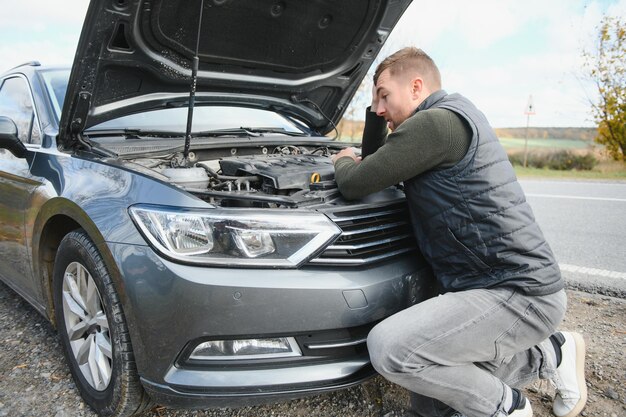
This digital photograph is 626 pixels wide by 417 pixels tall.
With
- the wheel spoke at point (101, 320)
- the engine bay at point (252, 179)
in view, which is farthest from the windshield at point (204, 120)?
the wheel spoke at point (101, 320)

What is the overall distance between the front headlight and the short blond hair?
0.85m

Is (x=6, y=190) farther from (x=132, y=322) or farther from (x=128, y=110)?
(x=132, y=322)

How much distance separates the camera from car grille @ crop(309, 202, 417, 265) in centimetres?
167

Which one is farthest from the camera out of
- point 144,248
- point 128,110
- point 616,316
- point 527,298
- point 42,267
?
point 616,316

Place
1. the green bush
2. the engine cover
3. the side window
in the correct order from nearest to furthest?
1. the engine cover
2. the side window
3. the green bush

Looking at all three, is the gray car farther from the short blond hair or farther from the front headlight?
the short blond hair

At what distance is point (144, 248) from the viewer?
5.16ft

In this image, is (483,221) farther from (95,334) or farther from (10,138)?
(10,138)

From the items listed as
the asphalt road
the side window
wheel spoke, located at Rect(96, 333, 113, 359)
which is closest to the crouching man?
wheel spoke, located at Rect(96, 333, 113, 359)

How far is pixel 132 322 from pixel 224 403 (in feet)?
1.35

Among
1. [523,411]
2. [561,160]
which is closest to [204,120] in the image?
[523,411]

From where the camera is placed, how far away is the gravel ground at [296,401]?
78.4 inches

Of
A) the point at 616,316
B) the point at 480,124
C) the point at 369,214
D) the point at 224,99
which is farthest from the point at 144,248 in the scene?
the point at 616,316

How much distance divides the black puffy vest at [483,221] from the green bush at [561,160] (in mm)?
16257
